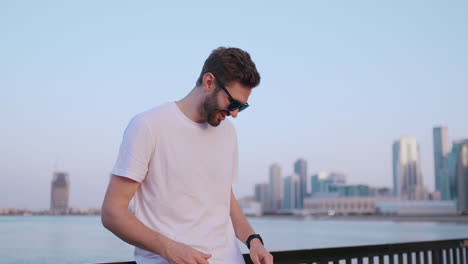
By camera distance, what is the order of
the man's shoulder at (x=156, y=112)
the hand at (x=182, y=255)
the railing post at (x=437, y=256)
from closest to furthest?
the hand at (x=182, y=255), the man's shoulder at (x=156, y=112), the railing post at (x=437, y=256)

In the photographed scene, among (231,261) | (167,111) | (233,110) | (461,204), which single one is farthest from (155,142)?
(461,204)

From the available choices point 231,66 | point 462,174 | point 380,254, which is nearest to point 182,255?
point 231,66

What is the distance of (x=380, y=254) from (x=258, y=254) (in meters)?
1.57

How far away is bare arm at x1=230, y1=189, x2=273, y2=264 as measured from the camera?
1388 millimetres

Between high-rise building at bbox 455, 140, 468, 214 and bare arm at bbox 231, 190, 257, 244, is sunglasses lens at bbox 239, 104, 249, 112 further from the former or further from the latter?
high-rise building at bbox 455, 140, 468, 214

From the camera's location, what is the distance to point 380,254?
8.99 feet

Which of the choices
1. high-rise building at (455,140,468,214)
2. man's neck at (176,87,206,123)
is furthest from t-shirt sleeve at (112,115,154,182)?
high-rise building at (455,140,468,214)

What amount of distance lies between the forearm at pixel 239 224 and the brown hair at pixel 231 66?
40 centimetres

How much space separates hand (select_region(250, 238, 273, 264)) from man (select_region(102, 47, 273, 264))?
0.22 ft

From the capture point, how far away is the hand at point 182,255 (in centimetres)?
109

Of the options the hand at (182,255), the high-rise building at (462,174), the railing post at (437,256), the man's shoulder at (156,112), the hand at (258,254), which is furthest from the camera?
the high-rise building at (462,174)

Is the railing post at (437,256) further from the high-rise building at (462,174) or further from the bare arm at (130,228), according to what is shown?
the high-rise building at (462,174)

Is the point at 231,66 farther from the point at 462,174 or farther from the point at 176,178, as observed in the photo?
the point at 462,174

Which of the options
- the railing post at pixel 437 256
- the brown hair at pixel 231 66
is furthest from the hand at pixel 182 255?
the railing post at pixel 437 256
